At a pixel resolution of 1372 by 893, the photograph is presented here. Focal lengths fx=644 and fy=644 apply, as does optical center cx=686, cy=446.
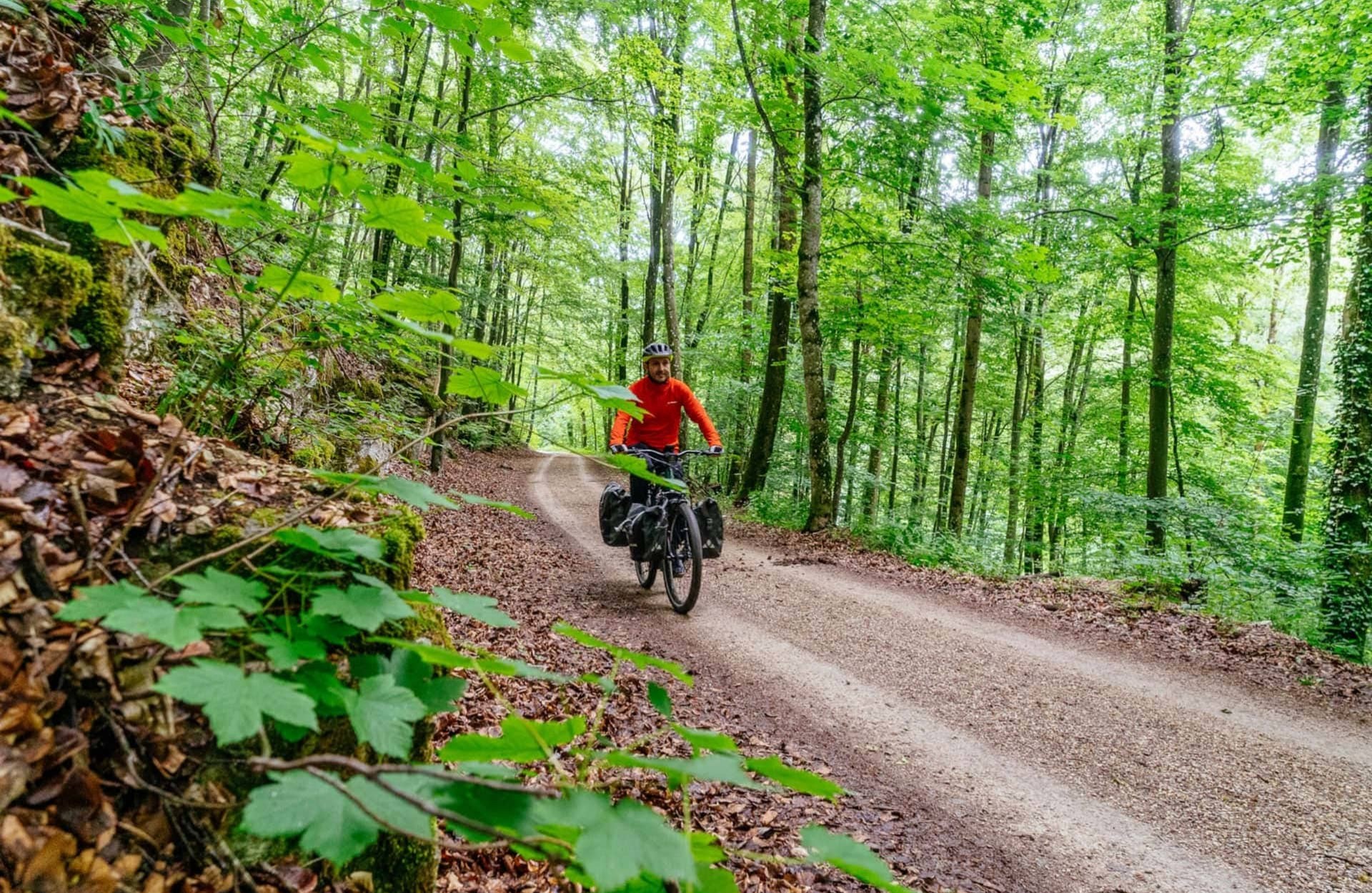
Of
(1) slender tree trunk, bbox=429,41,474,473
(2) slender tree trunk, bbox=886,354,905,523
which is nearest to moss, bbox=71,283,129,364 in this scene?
(1) slender tree trunk, bbox=429,41,474,473

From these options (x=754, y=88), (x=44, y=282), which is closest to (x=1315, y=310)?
(x=754, y=88)

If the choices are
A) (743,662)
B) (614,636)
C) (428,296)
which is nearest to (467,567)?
(614,636)

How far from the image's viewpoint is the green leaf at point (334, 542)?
1.40m

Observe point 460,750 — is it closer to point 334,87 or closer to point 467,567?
point 467,567

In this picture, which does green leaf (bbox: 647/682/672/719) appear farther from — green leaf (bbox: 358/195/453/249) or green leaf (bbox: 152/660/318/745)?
green leaf (bbox: 358/195/453/249)

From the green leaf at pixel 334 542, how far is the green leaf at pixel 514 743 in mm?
452

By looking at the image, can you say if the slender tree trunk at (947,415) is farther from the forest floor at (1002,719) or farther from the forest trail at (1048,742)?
the forest trail at (1048,742)

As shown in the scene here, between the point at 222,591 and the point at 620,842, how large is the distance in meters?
0.87

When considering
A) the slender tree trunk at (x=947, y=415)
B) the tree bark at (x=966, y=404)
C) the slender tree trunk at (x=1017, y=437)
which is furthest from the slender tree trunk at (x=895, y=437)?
the slender tree trunk at (x=1017, y=437)

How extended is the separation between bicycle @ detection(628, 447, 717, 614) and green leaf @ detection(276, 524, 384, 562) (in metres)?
4.45

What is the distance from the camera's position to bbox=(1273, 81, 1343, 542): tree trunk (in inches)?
352

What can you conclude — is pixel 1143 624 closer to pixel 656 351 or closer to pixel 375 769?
pixel 656 351

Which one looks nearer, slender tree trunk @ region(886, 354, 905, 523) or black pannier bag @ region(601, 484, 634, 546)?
black pannier bag @ region(601, 484, 634, 546)

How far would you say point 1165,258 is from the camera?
11.7 meters
